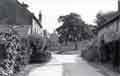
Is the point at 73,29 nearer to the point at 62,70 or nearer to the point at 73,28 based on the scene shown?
the point at 73,28

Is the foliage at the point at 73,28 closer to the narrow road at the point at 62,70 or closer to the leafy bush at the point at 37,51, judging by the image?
the leafy bush at the point at 37,51

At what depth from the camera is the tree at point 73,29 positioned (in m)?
76.1

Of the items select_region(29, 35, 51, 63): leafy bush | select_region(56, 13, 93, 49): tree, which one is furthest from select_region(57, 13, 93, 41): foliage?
select_region(29, 35, 51, 63): leafy bush

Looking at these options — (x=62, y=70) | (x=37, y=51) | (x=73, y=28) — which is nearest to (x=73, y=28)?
(x=73, y=28)

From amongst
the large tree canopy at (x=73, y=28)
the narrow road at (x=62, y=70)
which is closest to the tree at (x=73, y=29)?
the large tree canopy at (x=73, y=28)

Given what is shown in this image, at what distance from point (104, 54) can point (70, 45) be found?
57.7 meters

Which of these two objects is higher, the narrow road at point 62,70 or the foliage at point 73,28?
the foliage at point 73,28

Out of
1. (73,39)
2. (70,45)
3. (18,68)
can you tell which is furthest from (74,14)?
(18,68)

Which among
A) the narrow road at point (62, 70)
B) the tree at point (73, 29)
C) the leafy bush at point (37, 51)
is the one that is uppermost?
the tree at point (73, 29)

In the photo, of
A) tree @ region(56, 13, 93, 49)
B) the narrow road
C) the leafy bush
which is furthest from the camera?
tree @ region(56, 13, 93, 49)

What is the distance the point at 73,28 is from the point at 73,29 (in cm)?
37

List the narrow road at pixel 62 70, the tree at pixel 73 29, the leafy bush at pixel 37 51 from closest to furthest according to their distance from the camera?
the narrow road at pixel 62 70 < the leafy bush at pixel 37 51 < the tree at pixel 73 29

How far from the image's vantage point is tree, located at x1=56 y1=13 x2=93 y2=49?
7606 centimetres

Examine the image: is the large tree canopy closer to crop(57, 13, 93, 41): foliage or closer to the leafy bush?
crop(57, 13, 93, 41): foliage
